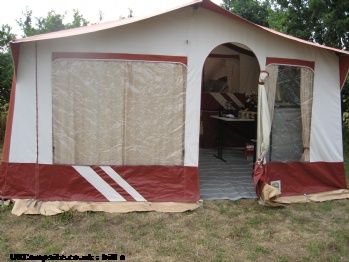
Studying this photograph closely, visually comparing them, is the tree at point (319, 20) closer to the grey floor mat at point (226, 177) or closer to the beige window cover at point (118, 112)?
the grey floor mat at point (226, 177)

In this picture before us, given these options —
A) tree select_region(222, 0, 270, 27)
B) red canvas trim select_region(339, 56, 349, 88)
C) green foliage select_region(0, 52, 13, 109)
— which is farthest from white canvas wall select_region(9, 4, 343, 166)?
tree select_region(222, 0, 270, 27)

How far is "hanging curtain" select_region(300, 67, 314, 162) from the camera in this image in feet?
15.1

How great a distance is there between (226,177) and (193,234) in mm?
1927

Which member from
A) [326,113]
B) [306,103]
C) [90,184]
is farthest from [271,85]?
[90,184]

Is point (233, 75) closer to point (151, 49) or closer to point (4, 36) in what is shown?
point (151, 49)

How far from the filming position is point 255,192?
466 cm

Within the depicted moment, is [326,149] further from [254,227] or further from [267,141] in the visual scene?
[254,227]

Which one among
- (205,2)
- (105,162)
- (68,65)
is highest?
(205,2)

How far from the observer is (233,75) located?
750 centimetres

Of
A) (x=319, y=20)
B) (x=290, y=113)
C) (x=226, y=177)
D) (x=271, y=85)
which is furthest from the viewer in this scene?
(x=319, y=20)

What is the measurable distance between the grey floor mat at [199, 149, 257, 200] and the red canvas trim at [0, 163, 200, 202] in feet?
1.37

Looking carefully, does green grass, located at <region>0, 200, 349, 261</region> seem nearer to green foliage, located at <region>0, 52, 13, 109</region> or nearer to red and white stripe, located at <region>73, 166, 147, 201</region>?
red and white stripe, located at <region>73, 166, 147, 201</region>

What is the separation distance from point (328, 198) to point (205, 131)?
3160mm

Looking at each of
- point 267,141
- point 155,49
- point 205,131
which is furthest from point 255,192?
point 205,131
